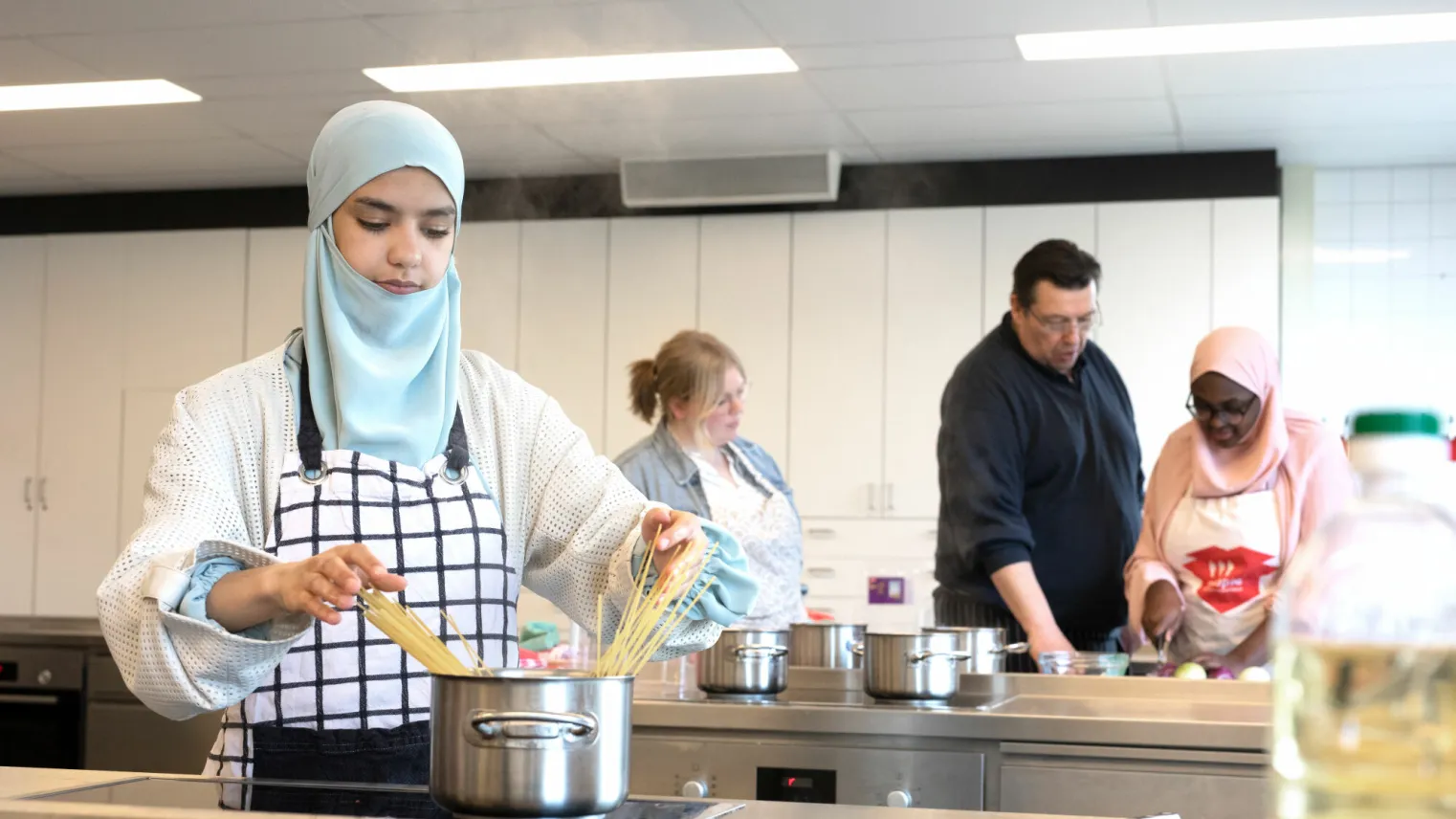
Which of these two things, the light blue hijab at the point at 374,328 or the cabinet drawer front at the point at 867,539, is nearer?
the light blue hijab at the point at 374,328

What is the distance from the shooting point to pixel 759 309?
5.91m

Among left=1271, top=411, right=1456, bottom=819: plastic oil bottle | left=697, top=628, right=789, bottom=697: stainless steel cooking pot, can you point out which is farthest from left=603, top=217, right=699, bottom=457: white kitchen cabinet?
left=1271, top=411, right=1456, bottom=819: plastic oil bottle

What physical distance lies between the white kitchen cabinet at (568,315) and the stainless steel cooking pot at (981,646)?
12.2ft

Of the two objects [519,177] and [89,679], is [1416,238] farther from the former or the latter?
Result: [89,679]

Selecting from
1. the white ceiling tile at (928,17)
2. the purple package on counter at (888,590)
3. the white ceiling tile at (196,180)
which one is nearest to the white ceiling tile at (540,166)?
the white ceiling tile at (196,180)

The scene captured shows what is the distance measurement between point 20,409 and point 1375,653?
22.8 ft

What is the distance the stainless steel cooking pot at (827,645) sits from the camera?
2562 mm

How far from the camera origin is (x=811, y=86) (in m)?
4.77

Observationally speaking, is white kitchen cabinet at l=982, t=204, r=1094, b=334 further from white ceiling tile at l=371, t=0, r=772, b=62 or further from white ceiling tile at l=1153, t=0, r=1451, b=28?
white ceiling tile at l=371, t=0, r=772, b=62

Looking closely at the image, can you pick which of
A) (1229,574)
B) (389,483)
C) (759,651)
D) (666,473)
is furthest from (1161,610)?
(389,483)

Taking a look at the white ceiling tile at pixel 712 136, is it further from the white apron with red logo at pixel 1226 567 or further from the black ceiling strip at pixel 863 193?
the white apron with red logo at pixel 1226 567

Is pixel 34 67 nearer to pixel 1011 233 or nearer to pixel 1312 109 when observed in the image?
pixel 1011 233

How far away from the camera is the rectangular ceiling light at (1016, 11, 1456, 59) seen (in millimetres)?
4137

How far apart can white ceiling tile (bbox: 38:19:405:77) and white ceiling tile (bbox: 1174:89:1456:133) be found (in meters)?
2.57
